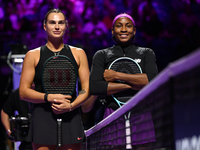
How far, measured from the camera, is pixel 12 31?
20.3ft

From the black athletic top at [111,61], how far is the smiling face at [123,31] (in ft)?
0.15

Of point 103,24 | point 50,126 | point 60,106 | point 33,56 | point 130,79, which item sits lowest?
point 50,126

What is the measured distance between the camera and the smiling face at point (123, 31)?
7.63 ft

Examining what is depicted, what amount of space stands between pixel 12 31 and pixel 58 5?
3.06 ft

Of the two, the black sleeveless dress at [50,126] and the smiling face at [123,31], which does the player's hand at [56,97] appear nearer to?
the black sleeveless dress at [50,126]

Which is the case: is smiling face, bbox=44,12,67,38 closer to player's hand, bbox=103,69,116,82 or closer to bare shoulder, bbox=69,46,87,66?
bare shoulder, bbox=69,46,87,66

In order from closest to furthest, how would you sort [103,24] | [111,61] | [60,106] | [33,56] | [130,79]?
[60,106] < [33,56] < [130,79] < [111,61] < [103,24]

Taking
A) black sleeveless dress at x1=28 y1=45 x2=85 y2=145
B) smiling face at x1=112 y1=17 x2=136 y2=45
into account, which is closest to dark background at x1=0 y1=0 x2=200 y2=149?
smiling face at x1=112 y1=17 x2=136 y2=45

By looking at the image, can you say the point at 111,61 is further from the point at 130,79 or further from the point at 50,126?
the point at 50,126

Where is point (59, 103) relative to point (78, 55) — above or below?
below

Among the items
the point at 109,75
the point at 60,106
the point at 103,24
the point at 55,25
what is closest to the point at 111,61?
the point at 109,75

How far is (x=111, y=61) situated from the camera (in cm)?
228

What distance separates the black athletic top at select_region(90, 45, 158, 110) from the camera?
7.20ft

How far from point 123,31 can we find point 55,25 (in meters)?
0.49
